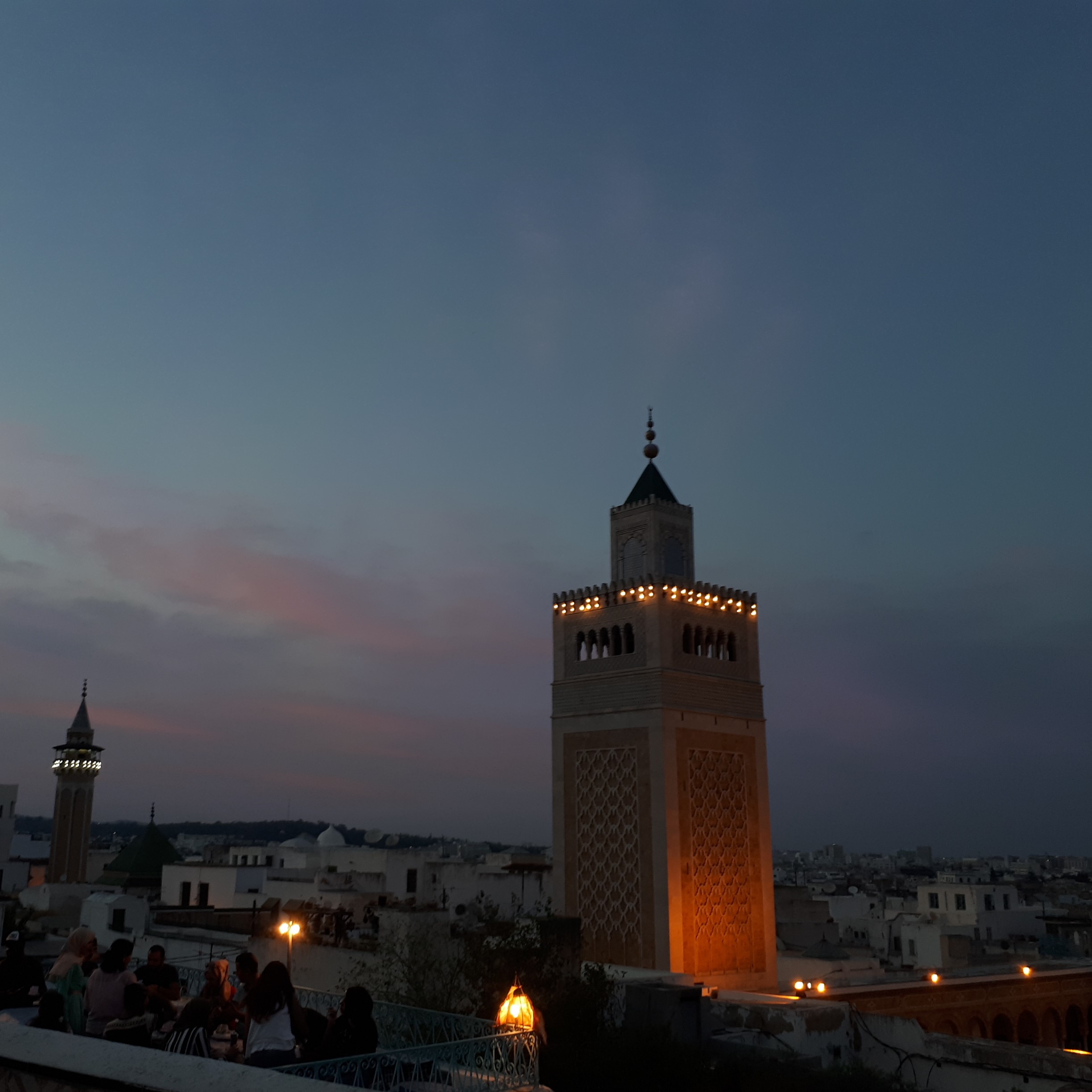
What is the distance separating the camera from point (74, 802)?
3594cm

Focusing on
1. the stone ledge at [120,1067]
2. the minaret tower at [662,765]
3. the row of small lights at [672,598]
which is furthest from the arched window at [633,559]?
the stone ledge at [120,1067]

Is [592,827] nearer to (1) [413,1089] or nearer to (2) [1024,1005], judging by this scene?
(2) [1024,1005]

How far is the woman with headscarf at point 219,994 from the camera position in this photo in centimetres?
588

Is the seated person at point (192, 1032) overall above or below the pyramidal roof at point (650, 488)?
below

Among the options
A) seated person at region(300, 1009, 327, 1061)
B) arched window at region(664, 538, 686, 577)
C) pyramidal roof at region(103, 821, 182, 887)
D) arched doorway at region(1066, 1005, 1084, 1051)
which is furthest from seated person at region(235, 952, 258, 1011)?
pyramidal roof at region(103, 821, 182, 887)

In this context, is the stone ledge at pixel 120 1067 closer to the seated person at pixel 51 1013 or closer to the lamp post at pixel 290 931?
the seated person at pixel 51 1013

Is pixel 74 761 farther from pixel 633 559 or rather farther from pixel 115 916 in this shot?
pixel 633 559

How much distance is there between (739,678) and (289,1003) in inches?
599

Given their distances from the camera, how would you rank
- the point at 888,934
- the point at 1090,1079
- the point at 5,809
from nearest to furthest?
the point at 1090,1079, the point at 888,934, the point at 5,809

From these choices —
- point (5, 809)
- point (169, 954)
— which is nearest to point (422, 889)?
point (169, 954)

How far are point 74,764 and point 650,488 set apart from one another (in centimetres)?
2433

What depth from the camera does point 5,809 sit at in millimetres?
36562

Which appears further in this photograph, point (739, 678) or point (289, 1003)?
point (739, 678)

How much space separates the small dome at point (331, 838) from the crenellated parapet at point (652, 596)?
2803 centimetres
